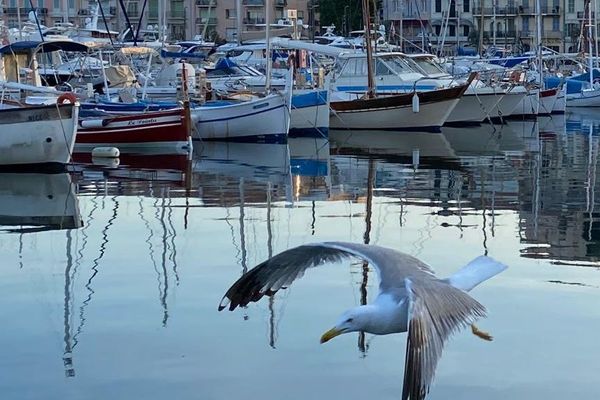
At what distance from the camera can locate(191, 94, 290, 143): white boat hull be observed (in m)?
28.7

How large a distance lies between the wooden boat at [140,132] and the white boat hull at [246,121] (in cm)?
285

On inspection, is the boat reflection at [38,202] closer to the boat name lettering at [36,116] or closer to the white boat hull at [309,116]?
the boat name lettering at [36,116]

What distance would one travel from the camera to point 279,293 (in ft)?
35.7

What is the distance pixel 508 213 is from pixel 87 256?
217 inches

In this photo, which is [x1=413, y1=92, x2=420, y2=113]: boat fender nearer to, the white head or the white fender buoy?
the white fender buoy

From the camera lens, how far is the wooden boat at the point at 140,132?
2617 cm

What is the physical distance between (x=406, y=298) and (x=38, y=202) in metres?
10.9

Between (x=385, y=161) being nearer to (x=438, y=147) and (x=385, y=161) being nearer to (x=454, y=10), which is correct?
(x=438, y=147)

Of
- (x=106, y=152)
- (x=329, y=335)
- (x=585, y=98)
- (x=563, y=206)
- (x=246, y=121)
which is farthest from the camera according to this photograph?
(x=585, y=98)

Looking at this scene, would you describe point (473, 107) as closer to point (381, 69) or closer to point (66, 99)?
point (381, 69)

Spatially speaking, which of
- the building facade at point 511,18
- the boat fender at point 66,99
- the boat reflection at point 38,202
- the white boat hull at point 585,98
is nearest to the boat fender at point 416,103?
the boat fender at point 66,99

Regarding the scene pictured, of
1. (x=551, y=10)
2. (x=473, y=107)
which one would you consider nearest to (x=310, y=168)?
(x=473, y=107)

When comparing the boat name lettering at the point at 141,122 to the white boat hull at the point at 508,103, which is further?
the white boat hull at the point at 508,103

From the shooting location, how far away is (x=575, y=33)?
9350 centimetres
